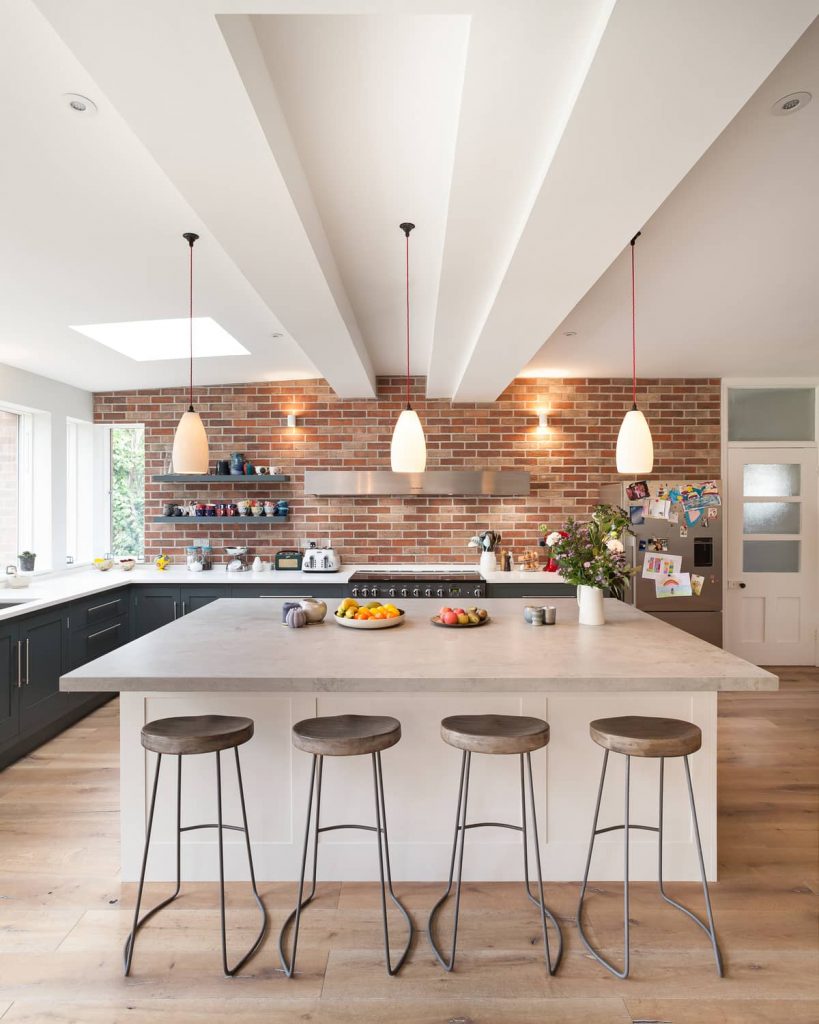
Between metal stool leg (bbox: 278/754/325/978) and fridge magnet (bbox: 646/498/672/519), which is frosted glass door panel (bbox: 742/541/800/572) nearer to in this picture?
fridge magnet (bbox: 646/498/672/519)

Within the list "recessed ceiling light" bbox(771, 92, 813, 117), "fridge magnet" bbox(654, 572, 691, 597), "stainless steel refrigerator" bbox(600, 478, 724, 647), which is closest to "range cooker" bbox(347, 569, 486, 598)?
"stainless steel refrigerator" bbox(600, 478, 724, 647)

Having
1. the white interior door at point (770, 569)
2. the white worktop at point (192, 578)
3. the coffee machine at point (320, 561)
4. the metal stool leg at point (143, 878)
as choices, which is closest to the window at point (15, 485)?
the white worktop at point (192, 578)

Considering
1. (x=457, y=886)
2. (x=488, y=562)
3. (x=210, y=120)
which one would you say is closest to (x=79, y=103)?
(x=210, y=120)

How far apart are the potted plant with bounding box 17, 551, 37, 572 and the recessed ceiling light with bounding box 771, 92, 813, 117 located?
4.75 metres

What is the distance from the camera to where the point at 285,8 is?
1.20 meters

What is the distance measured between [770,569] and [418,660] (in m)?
4.29

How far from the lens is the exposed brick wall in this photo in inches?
210

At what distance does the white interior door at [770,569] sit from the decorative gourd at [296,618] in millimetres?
3967

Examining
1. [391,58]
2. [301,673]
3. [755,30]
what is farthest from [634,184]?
[301,673]

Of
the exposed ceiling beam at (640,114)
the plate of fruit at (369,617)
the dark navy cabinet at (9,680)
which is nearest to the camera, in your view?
the exposed ceiling beam at (640,114)

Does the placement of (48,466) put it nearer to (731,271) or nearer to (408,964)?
(408,964)

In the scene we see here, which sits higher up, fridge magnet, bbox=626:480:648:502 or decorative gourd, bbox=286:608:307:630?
fridge magnet, bbox=626:480:648:502

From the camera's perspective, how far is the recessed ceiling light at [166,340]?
4166 mm

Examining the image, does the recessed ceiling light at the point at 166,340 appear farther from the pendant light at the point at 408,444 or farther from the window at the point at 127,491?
the pendant light at the point at 408,444
